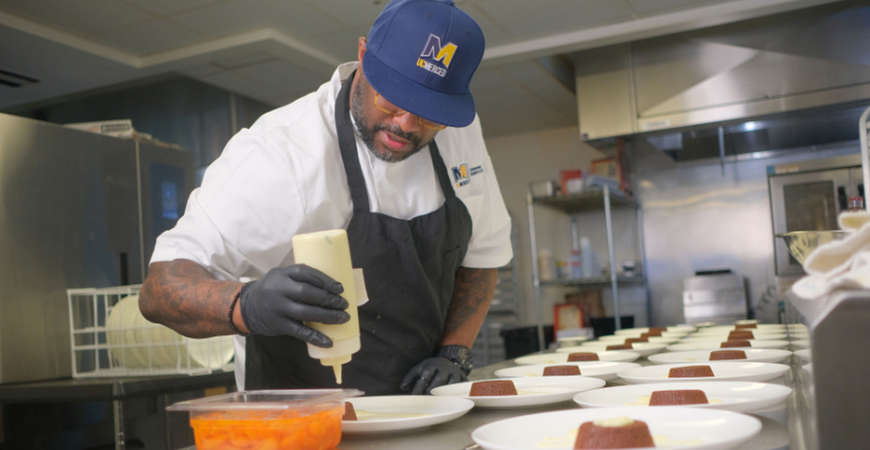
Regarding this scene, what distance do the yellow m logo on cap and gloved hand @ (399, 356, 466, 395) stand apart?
25.3 inches

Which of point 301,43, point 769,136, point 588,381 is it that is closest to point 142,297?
point 588,381

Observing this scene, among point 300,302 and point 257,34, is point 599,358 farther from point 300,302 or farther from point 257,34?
point 257,34

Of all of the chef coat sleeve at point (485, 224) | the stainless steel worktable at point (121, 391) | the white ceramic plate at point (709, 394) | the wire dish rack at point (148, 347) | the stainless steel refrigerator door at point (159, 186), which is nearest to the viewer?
the white ceramic plate at point (709, 394)

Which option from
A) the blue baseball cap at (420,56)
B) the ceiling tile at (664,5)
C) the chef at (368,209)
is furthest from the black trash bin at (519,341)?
the blue baseball cap at (420,56)

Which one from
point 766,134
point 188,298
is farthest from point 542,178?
point 188,298

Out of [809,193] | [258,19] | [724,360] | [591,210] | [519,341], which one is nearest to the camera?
[724,360]

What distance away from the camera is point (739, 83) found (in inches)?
170

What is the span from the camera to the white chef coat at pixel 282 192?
145cm

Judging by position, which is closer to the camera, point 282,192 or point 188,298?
point 188,298

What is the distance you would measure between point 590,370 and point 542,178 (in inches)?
202

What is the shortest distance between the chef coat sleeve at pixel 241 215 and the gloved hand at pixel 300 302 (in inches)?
14.0

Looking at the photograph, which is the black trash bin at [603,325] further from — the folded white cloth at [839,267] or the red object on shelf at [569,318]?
the folded white cloth at [839,267]

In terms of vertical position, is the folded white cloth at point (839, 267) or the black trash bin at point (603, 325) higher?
the folded white cloth at point (839, 267)

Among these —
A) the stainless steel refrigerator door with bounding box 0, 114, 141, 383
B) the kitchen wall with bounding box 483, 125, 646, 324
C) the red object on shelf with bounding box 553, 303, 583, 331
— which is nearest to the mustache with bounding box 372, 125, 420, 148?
the stainless steel refrigerator door with bounding box 0, 114, 141, 383
